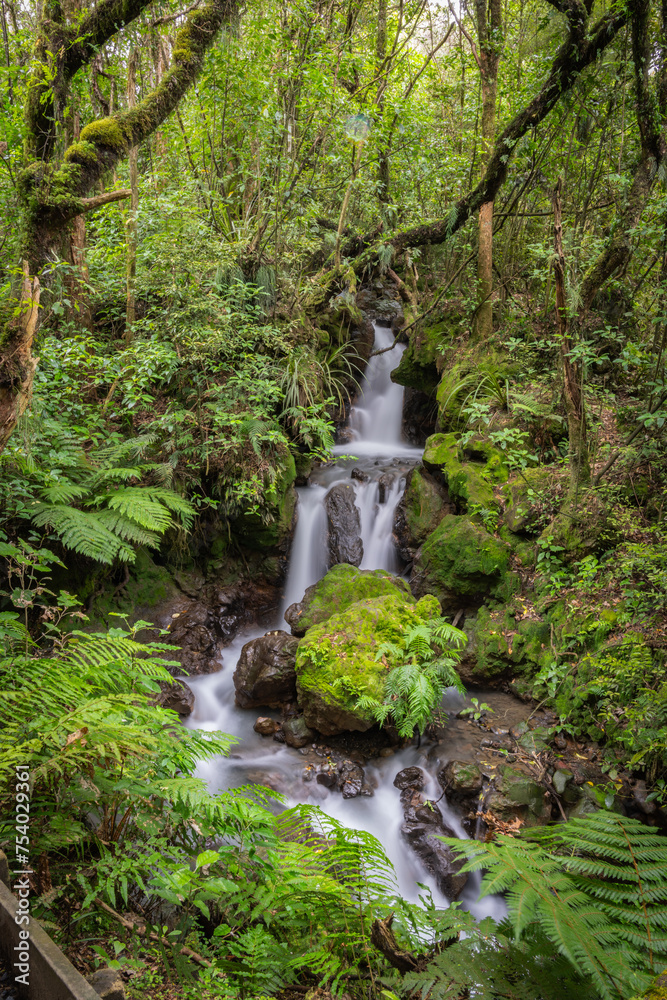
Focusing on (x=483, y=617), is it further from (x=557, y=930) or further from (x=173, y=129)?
(x=173, y=129)

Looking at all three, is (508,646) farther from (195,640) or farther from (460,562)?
(195,640)

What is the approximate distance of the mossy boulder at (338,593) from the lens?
661 centimetres

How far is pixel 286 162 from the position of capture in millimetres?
7566

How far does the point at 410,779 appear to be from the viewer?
501 cm

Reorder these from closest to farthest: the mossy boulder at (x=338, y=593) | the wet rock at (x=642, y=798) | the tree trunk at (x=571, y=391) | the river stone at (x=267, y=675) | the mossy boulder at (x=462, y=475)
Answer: the wet rock at (x=642, y=798) < the tree trunk at (x=571, y=391) < the river stone at (x=267, y=675) < the mossy boulder at (x=338, y=593) < the mossy boulder at (x=462, y=475)

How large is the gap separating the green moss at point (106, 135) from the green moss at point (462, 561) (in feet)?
17.8

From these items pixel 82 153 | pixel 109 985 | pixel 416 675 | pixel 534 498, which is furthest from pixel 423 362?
pixel 109 985

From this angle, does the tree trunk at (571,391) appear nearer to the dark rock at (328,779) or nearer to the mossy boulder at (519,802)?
the mossy boulder at (519,802)

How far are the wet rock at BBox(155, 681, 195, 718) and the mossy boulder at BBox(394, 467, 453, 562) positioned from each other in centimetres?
366

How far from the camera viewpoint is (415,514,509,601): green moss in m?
6.52

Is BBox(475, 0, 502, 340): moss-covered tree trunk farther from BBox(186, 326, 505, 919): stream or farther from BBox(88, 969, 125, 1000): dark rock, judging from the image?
BBox(88, 969, 125, 1000): dark rock

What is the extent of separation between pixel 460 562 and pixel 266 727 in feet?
10.1

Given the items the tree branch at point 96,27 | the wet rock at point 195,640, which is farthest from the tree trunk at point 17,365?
the wet rock at point 195,640

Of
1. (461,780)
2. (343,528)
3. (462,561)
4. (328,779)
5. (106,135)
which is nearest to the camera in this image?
(106,135)
